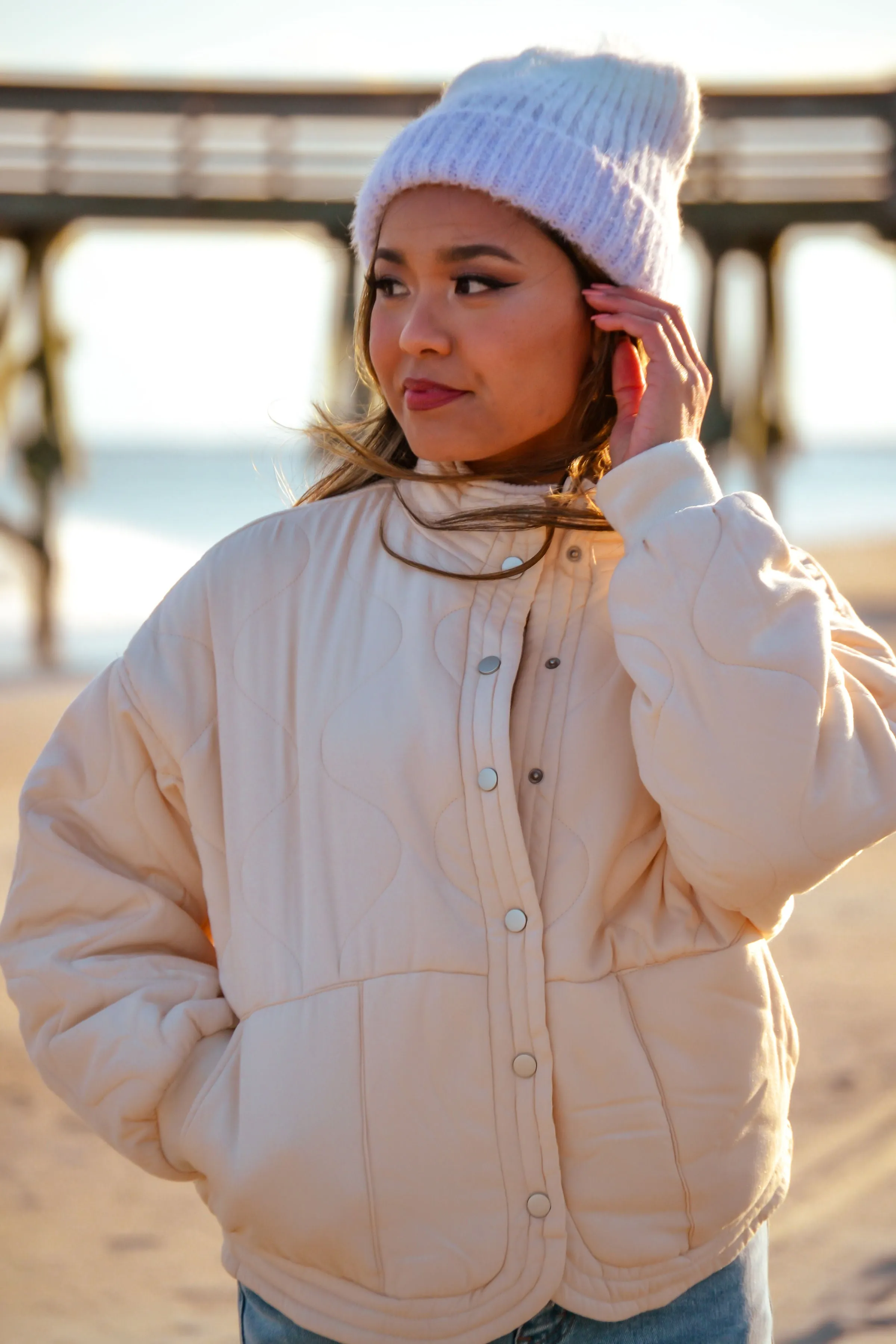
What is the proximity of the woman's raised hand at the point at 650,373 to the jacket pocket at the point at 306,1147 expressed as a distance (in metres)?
0.76

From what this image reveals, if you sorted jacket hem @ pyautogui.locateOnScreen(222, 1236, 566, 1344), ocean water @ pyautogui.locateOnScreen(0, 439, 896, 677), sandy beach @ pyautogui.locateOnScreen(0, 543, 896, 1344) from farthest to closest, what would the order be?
1. ocean water @ pyautogui.locateOnScreen(0, 439, 896, 677)
2. sandy beach @ pyautogui.locateOnScreen(0, 543, 896, 1344)
3. jacket hem @ pyautogui.locateOnScreen(222, 1236, 566, 1344)

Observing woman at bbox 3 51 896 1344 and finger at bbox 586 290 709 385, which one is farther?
finger at bbox 586 290 709 385

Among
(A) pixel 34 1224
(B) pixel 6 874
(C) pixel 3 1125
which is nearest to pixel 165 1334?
(A) pixel 34 1224

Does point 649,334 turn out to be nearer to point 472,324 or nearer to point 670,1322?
point 472,324

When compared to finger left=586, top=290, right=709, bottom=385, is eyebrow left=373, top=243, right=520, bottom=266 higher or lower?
higher

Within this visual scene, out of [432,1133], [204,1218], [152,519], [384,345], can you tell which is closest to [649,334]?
[384,345]

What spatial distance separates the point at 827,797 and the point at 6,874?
176 inches

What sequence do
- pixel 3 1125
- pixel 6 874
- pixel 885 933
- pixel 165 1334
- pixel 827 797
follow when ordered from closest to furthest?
pixel 827 797 → pixel 165 1334 → pixel 3 1125 → pixel 885 933 → pixel 6 874

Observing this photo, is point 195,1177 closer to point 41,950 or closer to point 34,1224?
point 41,950

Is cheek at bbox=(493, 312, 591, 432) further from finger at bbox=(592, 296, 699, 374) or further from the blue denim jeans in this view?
the blue denim jeans

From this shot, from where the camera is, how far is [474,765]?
1716 millimetres

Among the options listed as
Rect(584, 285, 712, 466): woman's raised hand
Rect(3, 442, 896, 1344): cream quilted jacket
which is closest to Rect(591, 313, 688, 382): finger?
Rect(584, 285, 712, 466): woman's raised hand

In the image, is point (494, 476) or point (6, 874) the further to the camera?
point (6, 874)

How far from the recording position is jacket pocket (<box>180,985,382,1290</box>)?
166 centimetres
